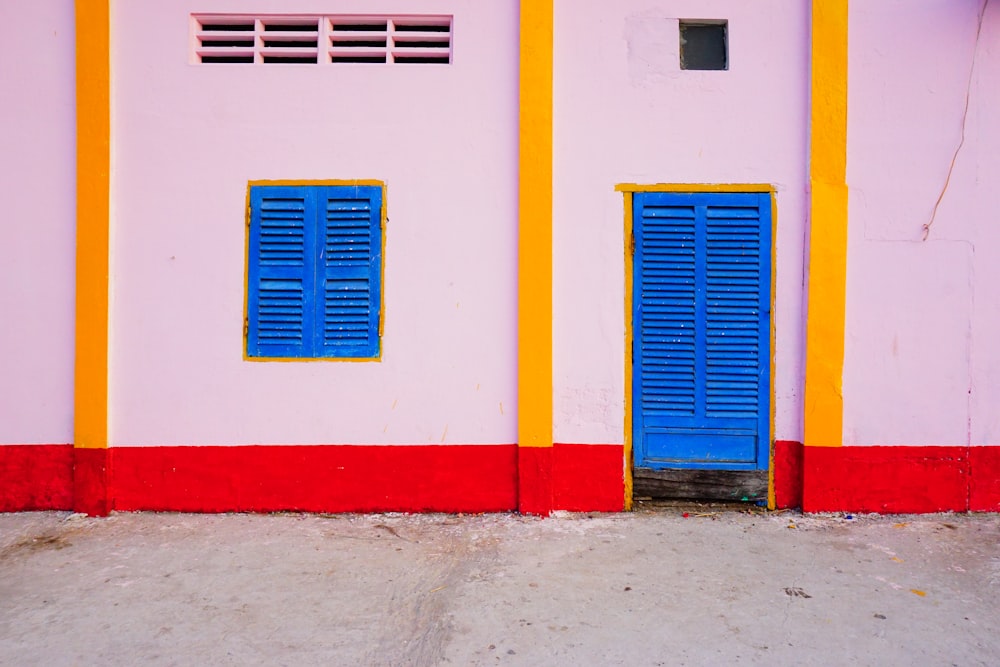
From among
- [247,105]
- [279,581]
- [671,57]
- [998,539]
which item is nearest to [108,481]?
[279,581]

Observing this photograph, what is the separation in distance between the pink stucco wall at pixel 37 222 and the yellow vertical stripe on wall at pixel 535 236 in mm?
2930

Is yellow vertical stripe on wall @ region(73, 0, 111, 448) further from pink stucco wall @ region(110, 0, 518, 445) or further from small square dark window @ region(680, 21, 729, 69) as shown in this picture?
small square dark window @ region(680, 21, 729, 69)

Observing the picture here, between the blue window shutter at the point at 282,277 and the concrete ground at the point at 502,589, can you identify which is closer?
the concrete ground at the point at 502,589

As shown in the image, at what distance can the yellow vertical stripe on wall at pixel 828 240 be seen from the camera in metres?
4.02

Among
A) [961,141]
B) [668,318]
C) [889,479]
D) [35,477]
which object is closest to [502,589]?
[668,318]

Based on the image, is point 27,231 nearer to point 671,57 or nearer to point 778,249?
point 671,57

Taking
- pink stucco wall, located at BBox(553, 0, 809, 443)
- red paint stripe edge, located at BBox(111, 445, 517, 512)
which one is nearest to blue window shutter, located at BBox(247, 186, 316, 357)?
red paint stripe edge, located at BBox(111, 445, 517, 512)

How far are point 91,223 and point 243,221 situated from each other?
3.13 ft

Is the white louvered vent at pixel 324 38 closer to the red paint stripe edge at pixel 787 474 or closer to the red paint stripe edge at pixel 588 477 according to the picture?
the red paint stripe edge at pixel 588 477

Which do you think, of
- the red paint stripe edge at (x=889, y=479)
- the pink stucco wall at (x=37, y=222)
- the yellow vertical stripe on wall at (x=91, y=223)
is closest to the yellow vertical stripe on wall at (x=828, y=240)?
the red paint stripe edge at (x=889, y=479)

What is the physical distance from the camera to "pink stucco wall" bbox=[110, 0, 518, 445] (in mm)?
4082

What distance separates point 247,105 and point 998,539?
212 inches

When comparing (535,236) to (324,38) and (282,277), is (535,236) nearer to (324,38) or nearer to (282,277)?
(282,277)

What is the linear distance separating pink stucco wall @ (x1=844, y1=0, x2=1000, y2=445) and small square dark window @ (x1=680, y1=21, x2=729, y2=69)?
0.85 m
